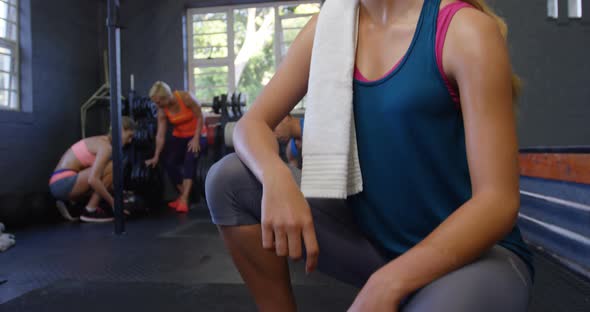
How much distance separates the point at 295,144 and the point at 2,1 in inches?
103

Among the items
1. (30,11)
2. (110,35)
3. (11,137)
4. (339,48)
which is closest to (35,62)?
(30,11)

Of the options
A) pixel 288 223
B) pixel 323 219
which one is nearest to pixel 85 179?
pixel 323 219

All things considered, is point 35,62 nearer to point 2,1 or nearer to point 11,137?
point 2,1

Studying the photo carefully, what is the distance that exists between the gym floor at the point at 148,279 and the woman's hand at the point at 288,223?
2.24ft

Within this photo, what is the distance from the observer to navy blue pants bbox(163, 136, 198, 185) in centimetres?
386

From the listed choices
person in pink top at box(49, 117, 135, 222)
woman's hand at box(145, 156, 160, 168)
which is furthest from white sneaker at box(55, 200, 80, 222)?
woman's hand at box(145, 156, 160, 168)

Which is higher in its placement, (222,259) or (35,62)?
(35,62)

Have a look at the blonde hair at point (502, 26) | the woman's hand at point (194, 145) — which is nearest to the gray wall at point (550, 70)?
the blonde hair at point (502, 26)

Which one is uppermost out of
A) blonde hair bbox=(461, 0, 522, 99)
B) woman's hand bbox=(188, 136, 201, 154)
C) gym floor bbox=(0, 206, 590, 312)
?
blonde hair bbox=(461, 0, 522, 99)

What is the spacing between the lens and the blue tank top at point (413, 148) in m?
0.60

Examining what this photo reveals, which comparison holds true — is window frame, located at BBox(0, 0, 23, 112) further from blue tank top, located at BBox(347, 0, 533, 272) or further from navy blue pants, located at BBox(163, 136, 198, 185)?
blue tank top, located at BBox(347, 0, 533, 272)

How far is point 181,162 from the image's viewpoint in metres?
4.07

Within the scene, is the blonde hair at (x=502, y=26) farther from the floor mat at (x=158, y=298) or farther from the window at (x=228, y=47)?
the window at (x=228, y=47)

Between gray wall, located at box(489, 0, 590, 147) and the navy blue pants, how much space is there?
268 cm
